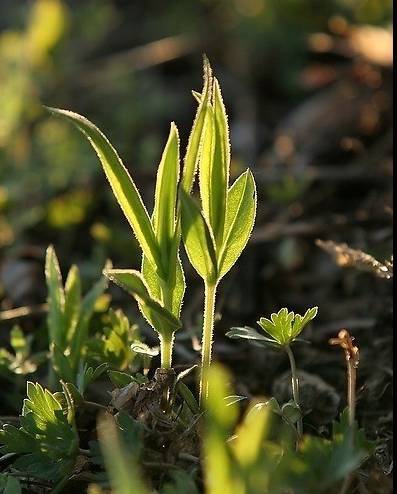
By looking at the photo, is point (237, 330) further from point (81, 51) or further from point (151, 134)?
point (81, 51)

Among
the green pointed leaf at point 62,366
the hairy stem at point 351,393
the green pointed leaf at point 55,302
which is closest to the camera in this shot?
the hairy stem at point 351,393

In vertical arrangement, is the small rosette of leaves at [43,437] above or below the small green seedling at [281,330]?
below

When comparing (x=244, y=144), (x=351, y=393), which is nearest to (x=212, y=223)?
(x=351, y=393)

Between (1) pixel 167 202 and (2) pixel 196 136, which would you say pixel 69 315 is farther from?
(2) pixel 196 136

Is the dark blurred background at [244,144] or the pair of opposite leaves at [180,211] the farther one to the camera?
the dark blurred background at [244,144]

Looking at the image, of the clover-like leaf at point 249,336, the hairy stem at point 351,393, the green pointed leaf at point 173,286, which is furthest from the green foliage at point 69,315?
the hairy stem at point 351,393

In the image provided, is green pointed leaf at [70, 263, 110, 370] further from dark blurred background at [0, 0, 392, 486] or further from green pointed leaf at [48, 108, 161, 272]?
green pointed leaf at [48, 108, 161, 272]

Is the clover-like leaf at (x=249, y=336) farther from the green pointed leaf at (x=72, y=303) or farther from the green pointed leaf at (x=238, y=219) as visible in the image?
the green pointed leaf at (x=72, y=303)
